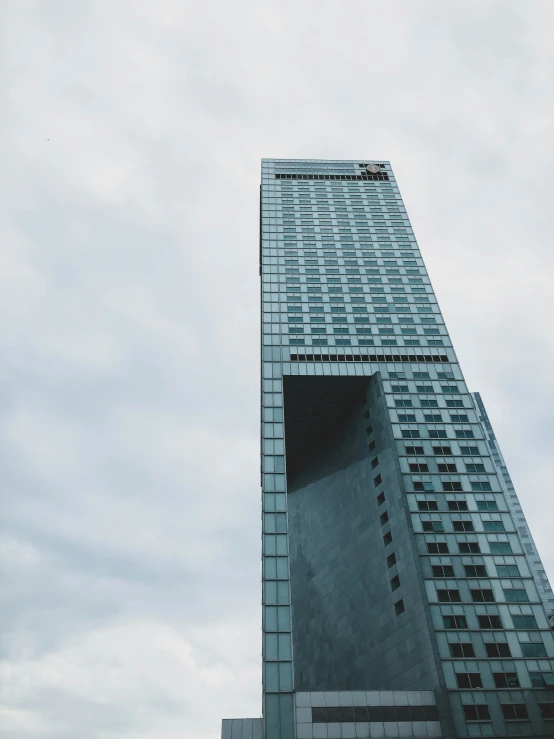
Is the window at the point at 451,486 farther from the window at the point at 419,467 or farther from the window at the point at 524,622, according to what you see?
the window at the point at 524,622

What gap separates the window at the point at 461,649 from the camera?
69.1 meters

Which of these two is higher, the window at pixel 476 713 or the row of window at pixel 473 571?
the row of window at pixel 473 571

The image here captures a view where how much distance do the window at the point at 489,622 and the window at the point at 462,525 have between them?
1164 cm

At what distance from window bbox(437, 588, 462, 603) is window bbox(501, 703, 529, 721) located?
12.1 metres

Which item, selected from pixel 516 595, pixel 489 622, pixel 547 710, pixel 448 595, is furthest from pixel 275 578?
pixel 547 710

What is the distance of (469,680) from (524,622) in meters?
10.8

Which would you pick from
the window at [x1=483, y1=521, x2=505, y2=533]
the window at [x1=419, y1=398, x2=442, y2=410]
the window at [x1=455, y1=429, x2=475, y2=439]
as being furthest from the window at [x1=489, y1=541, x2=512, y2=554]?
the window at [x1=419, y1=398, x2=442, y2=410]

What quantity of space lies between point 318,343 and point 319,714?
57.9 meters

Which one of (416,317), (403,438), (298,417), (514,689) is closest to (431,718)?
(514,689)

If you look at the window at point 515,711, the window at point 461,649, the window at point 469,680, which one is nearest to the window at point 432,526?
the window at point 461,649

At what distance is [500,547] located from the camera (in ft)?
260

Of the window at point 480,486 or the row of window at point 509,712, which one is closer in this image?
the row of window at point 509,712

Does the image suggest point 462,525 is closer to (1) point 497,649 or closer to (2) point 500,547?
(2) point 500,547

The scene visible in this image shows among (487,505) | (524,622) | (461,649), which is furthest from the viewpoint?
(487,505)
